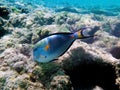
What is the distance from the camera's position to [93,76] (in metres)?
3.44

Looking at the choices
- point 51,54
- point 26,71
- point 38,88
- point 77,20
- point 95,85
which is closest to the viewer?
point 51,54

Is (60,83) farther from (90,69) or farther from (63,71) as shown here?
(90,69)

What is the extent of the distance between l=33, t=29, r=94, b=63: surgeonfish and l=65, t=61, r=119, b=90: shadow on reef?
935 millimetres

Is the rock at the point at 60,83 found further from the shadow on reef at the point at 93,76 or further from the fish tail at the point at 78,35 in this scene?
the fish tail at the point at 78,35

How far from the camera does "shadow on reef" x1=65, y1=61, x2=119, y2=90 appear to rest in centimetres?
338

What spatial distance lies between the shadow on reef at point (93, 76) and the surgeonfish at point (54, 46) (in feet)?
3.07

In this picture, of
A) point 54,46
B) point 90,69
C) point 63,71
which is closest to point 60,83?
point 63,71

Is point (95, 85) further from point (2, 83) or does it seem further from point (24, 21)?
point (24, 21)

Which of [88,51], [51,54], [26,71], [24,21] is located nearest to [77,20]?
[24,21]

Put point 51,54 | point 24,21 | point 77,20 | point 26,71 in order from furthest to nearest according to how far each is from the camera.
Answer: point 77,20 < point 24,21 < point 26,71 < point 51,54

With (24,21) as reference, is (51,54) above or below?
Answer: above

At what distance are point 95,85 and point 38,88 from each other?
1.01 m

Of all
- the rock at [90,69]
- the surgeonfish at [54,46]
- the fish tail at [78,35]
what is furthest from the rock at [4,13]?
the fish tail at [78,35]

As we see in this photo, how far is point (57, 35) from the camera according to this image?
2584 mm
